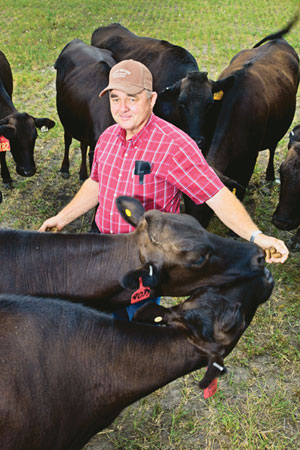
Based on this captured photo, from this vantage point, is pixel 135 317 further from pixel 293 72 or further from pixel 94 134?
pixel 293 72

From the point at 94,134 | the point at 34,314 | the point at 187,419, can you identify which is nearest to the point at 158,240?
the point at 34,314

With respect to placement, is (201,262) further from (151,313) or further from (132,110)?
(132,110)

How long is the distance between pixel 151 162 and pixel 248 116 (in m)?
2.96

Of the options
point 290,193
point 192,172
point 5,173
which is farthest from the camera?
point 5,173

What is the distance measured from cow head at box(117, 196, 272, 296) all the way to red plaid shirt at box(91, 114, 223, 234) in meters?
0.38

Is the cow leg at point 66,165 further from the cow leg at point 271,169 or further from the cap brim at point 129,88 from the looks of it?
the cap brim at point 129,88

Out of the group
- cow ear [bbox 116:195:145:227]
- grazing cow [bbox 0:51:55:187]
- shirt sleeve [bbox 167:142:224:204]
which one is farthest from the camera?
grazing cow [bbox 0:51:55:187]

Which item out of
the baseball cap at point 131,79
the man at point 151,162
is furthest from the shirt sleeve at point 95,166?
the baseball cap at point 131,79

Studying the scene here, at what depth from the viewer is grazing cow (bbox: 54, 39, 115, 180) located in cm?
601

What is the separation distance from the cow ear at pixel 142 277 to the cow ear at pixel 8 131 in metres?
4.28

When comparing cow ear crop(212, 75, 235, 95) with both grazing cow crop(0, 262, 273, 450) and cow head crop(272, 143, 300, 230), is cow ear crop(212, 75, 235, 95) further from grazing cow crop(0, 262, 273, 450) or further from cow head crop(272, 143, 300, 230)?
grazing cow crop(0, 262, 273, 450)

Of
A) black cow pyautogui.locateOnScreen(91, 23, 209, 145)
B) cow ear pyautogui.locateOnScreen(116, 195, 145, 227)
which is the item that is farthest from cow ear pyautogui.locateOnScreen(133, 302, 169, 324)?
black cow pyautogui.locateOnScreen(91, 23, 209, 145)

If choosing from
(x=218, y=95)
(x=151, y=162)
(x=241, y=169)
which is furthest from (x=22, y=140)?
(x=151, y=162)

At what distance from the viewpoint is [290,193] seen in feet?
16.6
